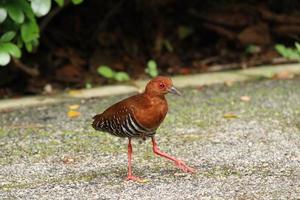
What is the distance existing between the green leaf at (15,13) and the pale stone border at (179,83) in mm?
1121

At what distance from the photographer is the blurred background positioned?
333 inches

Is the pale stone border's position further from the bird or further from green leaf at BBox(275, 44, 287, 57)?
the bird

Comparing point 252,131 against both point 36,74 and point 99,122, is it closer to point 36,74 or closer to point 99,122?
point 99,122

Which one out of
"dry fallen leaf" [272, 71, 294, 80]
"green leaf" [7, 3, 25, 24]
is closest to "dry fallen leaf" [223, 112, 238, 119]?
"dry fallen leaf" [272, 71, 294, 80]

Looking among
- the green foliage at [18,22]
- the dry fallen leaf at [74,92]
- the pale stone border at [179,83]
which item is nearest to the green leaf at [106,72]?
the pale stone border at [179,83]

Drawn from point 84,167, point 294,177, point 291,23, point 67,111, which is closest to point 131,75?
point 67,111

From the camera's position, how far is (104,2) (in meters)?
9.29

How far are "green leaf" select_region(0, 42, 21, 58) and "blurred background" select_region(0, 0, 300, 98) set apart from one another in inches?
64.6

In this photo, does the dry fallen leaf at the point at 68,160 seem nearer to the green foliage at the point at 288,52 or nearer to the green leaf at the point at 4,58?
the green leaf at the point at 4,58

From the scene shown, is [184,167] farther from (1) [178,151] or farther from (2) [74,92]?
(2) [74,92]

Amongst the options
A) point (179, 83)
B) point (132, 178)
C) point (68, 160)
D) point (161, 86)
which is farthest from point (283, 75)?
point (132, 178)

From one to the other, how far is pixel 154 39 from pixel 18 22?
3.00m

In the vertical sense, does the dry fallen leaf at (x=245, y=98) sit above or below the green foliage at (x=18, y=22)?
below

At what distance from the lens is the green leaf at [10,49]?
6.42m
